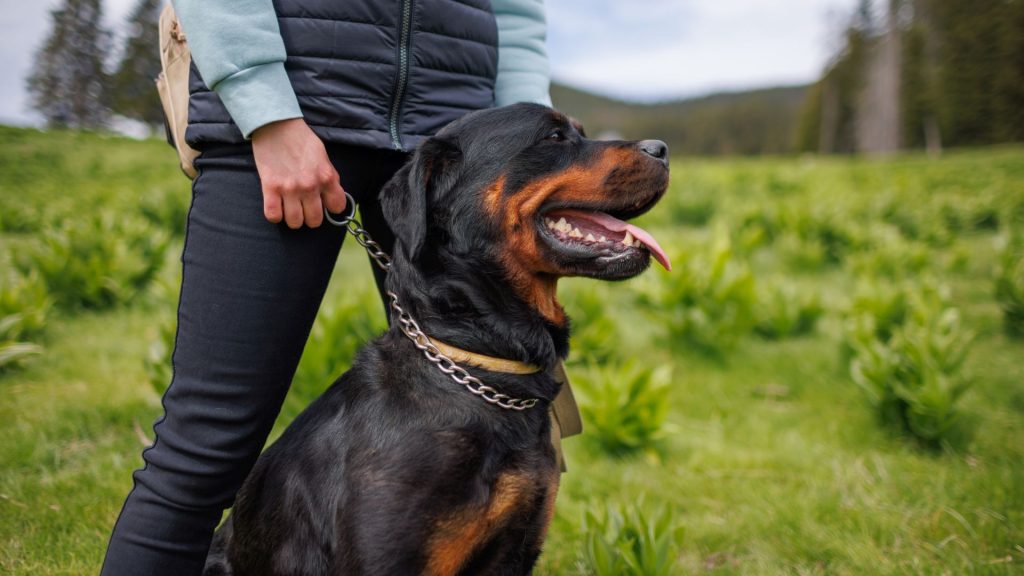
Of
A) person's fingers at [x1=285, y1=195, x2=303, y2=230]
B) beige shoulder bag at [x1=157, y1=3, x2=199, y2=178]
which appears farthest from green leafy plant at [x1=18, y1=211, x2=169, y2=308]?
person's fingers at [x1=285, y1=195, x2=303, y2=230]

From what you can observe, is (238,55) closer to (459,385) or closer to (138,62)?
(459,385)

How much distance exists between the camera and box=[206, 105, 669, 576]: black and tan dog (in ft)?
6.17

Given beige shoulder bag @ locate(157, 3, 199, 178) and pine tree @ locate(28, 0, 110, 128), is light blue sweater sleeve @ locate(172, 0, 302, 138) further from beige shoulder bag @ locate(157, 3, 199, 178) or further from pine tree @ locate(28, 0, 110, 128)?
pine tree @ locate(28, 0, 110, 128)

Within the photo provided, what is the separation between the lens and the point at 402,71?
2.13m

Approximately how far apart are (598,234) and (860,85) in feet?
159

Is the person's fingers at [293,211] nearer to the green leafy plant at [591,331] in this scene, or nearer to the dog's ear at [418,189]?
the dog's ear at [418,189]

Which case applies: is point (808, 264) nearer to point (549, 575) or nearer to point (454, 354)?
point (549, 575)

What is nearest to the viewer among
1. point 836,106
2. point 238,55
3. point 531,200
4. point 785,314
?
point 238,55

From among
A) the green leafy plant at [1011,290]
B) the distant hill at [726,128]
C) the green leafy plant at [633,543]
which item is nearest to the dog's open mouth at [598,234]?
the green leafy plant at [633,543]

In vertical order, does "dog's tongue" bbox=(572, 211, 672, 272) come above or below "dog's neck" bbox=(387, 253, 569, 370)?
above

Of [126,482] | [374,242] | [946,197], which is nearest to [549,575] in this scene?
[374,242]

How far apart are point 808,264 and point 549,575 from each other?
20.4ft

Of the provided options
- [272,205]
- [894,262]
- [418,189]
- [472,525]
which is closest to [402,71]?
[418,189]

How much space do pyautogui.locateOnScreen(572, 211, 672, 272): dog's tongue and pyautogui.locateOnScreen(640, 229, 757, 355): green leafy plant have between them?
11.1ft
